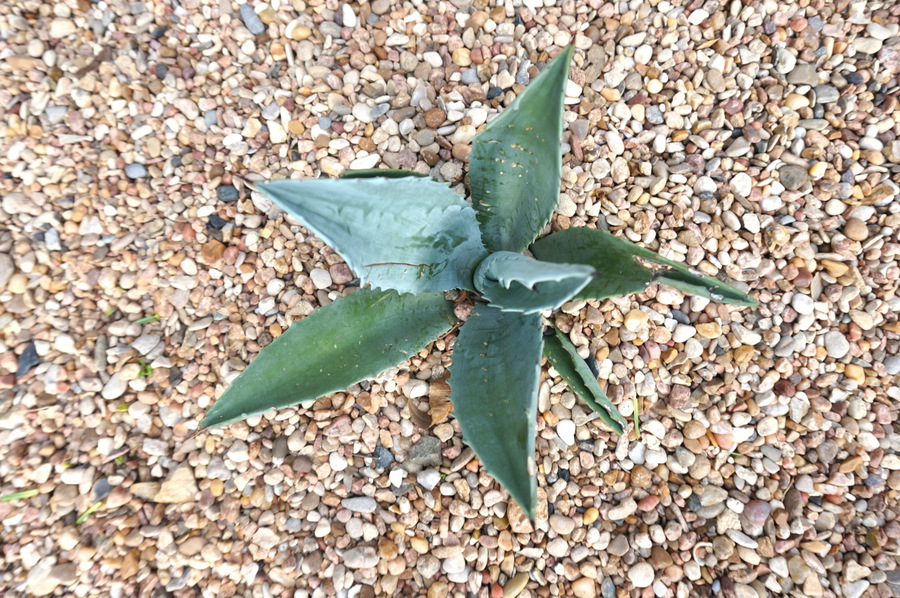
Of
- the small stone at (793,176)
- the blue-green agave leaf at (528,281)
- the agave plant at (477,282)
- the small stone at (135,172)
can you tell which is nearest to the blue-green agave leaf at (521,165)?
the agave plant at (477,282)

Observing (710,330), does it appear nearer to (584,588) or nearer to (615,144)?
(615,144)

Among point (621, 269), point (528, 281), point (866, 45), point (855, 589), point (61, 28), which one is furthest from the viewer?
point (61, 28)

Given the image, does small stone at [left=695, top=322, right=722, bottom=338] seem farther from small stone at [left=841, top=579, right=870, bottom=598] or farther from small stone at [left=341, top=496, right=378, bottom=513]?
small stone at [left=341, top=496, right=378, bottom=513]

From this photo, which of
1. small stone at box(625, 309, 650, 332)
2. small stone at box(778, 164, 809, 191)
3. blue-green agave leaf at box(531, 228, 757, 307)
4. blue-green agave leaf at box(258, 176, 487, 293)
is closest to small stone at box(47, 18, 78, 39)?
blue-green agave leaf at box(258, 176, 487, 293)

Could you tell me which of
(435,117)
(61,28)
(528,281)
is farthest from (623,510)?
(61,28)

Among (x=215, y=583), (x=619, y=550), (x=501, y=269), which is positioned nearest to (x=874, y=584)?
(x=619, y=550)

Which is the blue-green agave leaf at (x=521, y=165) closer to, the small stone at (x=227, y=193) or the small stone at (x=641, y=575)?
the small stone at (x=227, y=193)
